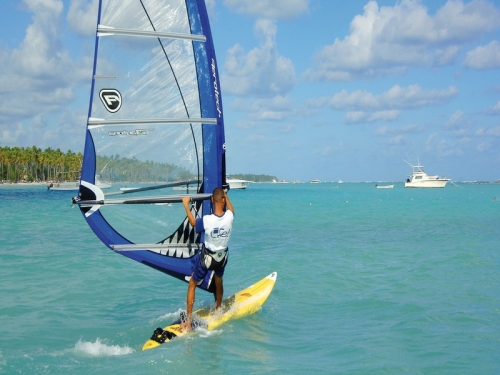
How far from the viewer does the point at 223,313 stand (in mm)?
6691

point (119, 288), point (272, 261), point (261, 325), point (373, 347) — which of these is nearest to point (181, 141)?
point (261, 325)

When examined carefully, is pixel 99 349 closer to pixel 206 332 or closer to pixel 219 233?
pixel 206 332

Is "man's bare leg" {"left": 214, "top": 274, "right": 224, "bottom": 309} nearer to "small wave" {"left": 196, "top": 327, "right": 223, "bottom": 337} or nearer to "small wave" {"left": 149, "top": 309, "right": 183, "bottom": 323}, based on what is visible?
"small wave" {"left": 196, "top": 327, "right": 223, "bottom": 337}

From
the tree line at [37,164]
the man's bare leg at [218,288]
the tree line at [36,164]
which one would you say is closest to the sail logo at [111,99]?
the man's bare leg at [218,288]

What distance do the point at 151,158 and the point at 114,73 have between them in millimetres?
985

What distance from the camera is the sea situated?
5.66 metres

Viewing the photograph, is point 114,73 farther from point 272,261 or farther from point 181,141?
point 272,261

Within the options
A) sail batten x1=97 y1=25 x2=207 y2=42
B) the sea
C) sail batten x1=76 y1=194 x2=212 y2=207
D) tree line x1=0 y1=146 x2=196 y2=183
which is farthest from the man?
tree line x1=0 y1=146 x2=196 y2=183

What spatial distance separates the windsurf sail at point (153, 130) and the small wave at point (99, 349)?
957 millimetres

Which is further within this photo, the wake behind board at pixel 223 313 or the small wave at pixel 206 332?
the small wave at pixel 206 332

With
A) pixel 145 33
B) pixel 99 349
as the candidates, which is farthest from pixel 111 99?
pixel 99 349

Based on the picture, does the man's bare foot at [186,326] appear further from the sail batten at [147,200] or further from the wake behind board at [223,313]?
the sail batten at [147,200]

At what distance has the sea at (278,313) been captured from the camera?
5664 mm

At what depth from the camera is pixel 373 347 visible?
242 inches
